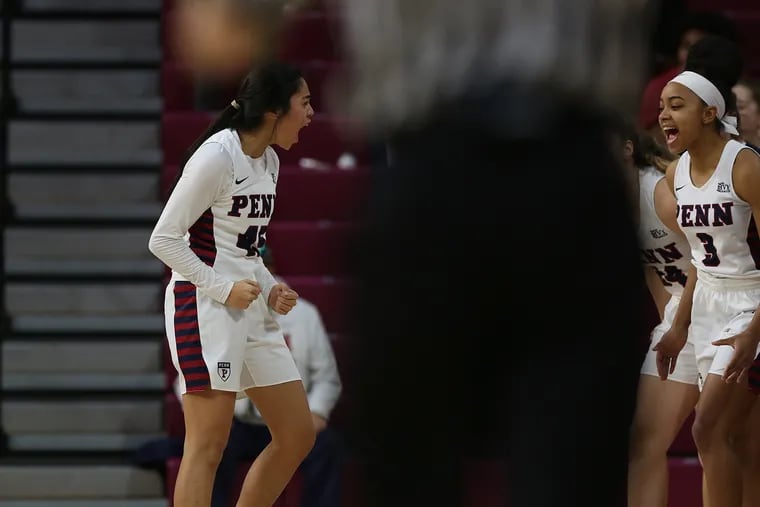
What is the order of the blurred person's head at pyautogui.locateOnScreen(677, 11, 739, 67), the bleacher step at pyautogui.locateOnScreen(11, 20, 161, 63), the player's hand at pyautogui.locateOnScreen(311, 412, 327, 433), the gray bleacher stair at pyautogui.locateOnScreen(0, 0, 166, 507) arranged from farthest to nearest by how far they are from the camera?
the bleacher step at pyautogui.locateOnScreen(11, 20, 161, 63), the blurred person's head at pyautogui.locateOnScreen(677, 11, 739, 67), the gray bleacher stair at pyautogui.locateOnScreen(0, 0, 166, 507), the player's hand at pyautogui.locateOnScreen(311, 412, 327, 433)

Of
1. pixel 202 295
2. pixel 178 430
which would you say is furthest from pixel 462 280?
pixel 178 430

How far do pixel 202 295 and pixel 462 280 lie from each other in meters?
2.30

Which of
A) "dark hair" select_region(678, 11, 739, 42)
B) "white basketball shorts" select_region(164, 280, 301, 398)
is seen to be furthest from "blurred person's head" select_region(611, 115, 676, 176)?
"dark hair" select_region(678, 11, 739, 42)

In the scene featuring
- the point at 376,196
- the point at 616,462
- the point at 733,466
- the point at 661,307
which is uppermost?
the point at 376,196

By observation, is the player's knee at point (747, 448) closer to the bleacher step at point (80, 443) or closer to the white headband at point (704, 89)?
the white headband at point (704, 89)

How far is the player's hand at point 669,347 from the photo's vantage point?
4223mm

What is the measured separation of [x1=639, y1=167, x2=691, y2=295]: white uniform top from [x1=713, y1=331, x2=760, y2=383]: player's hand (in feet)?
1.62

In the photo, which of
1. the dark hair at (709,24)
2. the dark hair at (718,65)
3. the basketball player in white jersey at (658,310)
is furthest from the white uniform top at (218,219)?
the dark hair at (709,24)

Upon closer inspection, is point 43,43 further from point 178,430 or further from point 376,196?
point 376,196

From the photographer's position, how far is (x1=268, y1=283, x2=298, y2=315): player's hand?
3.87 m

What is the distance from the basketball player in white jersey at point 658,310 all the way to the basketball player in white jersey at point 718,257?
0.47 feet

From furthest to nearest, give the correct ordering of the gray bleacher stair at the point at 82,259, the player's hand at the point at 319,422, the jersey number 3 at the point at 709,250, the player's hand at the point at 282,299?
1. the gray bleacher stair at the point at 82,259
2. the player's hand at the point at 319,422
3. the jersey number 3 at the point at 709,250
4. the player's hand at the point at 282,299

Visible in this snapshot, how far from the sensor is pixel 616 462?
169 centimetres

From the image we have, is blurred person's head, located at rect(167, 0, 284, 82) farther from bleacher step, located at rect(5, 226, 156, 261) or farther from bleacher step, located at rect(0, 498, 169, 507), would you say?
bleacher step, located at rect(5, 226, 156, 261)
